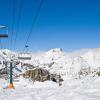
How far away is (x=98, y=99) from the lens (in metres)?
9.51

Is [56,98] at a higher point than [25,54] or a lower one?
lower

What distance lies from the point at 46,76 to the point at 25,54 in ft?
355

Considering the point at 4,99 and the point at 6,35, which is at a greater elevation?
the point at 6,35

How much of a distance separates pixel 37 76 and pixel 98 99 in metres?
130

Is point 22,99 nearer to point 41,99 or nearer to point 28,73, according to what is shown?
point 41,99

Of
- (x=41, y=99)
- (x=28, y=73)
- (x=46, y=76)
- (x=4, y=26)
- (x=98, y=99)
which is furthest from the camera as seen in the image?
(x=46, y=76)

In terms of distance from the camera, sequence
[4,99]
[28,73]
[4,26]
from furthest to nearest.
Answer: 1. [28,73]
2. [4,26]
3. [4,99]

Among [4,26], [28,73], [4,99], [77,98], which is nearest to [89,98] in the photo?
[77,98]

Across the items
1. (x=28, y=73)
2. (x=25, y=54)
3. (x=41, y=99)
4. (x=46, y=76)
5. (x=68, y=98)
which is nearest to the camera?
(x=68, y=98)

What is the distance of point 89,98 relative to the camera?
9.88 m

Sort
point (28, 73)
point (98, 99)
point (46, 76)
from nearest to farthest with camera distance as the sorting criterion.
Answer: point (98, 99)
point (28, 73)
point (46, 76)

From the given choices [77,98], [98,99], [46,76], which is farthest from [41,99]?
[46,76]

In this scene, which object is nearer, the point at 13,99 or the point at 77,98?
the point at 77,98

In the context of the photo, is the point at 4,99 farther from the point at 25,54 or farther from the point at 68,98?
the point at 25,54
